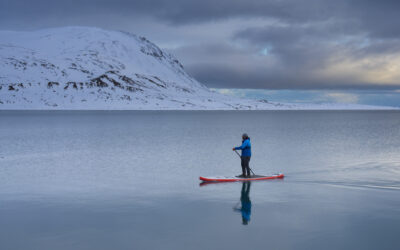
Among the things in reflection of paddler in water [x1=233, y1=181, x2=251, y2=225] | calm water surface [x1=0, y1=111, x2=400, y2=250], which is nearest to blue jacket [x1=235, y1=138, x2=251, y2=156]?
calm water surface [x1=0, y1=111, x2=400, y2=250]

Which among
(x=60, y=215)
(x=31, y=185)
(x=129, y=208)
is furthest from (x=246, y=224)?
(x=31, y=185)

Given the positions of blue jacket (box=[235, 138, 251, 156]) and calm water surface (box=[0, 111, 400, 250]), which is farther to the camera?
blue jacket (box=[235, 138, 251, 156])

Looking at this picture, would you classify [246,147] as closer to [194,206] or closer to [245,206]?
[245,206]

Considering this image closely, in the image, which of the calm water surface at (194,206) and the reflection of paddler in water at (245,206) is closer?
the calm water surface at (194,206)

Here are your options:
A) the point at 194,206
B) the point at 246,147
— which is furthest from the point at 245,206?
the point at 246,147

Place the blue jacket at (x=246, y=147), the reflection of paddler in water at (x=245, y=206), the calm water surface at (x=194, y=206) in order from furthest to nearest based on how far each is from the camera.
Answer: the blue jacket at (x=246, y=147), the reflection of paddler in water at (x=245, y=206), the calm water surface at (x=194, y=206)

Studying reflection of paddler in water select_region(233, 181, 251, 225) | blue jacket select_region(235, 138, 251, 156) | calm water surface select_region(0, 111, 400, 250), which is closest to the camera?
calm water surface select_region(0, 111, 400, 250)

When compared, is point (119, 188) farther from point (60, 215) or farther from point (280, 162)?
point (280, 162)

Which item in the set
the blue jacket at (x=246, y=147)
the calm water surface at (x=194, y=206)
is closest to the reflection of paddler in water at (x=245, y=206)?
the calm water surface at (x=194, y=206)

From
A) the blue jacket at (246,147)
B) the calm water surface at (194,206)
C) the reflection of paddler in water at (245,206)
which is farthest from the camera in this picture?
the blue jacket at (246,147)

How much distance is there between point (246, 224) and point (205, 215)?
236 cm

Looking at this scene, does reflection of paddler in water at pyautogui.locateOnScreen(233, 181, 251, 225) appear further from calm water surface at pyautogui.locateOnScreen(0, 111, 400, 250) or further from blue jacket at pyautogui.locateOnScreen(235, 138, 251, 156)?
blue jacket at pyautogui.locateOnScreen(235, 138, 251, 156)

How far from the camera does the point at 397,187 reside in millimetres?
26703

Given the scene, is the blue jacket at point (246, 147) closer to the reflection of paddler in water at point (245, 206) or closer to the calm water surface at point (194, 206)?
the calm water surface at point (194, 206)
